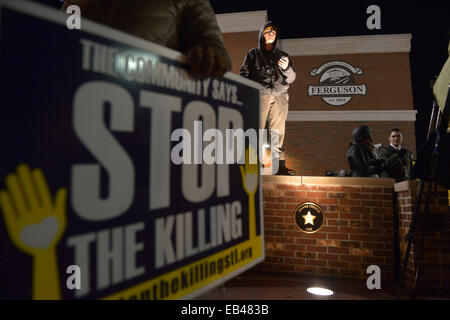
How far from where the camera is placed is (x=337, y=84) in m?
13.4

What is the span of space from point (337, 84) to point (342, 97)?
69cm

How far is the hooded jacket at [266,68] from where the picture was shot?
371 cm

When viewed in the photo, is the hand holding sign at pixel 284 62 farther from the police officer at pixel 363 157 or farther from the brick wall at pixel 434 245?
the brick wall at pixel 434 245

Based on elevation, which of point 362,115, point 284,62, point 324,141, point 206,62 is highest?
point 362,115

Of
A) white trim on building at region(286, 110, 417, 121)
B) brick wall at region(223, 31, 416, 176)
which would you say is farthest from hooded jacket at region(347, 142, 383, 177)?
white trim on building at region(286, 110, 417, 121)

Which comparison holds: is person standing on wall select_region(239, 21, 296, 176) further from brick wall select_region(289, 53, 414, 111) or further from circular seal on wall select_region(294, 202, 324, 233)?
brick wall select_region(289, 53, 414, 111)

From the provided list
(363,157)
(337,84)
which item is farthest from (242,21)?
(363,157)

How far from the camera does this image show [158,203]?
74 centimetres

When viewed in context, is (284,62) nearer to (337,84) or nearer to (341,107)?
(341,107)

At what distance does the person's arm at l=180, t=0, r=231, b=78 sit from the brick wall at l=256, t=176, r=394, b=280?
2.68 m

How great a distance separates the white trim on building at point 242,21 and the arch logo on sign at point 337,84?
11.9 feet

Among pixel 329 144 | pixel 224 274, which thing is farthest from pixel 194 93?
pixel 329 144

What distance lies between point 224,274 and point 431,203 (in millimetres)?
3044

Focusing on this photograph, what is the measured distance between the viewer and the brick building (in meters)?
13.0
